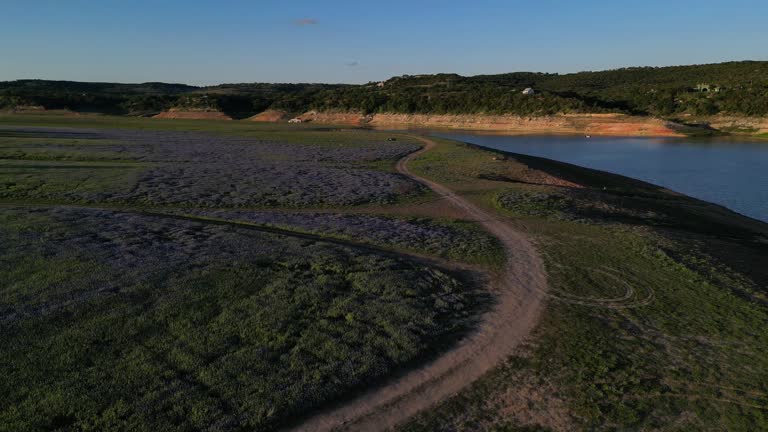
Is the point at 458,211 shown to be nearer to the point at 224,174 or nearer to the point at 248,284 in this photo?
the point at 248,284

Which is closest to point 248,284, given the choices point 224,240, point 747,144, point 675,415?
point 224,240

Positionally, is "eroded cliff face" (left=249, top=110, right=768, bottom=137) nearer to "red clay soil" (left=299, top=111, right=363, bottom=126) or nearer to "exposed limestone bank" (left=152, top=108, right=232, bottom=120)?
"red clay soil" (left=299, top=111, right=363, bottom=126)

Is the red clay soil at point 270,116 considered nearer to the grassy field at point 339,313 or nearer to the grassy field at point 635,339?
the grassy field at point 339,313

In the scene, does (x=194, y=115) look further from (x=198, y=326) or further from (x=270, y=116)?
(x=198, y=326)

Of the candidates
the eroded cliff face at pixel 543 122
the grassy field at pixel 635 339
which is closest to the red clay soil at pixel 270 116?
the eroded cliff face at pixel 543 122

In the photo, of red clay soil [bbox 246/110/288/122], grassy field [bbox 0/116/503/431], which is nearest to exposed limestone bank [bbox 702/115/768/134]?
grassy field [bbox 0/116/503/431]

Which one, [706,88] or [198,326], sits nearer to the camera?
[198,326]

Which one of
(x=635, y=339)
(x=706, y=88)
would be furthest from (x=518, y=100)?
(x=635, y=339)
